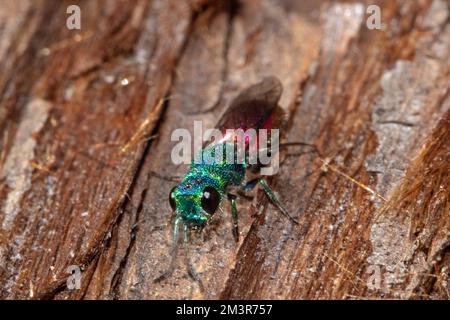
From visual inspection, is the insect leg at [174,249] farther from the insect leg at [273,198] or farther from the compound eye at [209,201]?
the insect leg at [273,198]

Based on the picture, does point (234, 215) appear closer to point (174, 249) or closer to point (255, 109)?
point (174, 249)

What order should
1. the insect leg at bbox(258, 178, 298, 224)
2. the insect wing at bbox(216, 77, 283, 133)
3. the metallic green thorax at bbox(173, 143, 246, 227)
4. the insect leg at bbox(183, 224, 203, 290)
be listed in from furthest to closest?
the insect wing at bbox(216, 77, 283, 133)
the insect leg at bbox(258, 178, 298, 224)
the metallic green thorax at bbox(173, 143, 246, 227)
the insect leg at bbox(183, 224, 203, 290)

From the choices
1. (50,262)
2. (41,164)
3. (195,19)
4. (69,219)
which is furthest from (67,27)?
(50,262)

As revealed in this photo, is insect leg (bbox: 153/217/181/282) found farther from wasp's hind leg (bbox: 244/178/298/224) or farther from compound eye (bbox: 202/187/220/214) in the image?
wasp's hind leg (bbox: 244/178/298/224)

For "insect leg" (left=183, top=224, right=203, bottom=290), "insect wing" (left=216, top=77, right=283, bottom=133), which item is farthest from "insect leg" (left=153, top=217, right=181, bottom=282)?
"insect wing" (left=216, top=77, right=283, bottom=133)

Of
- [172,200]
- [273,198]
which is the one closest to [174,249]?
[172,200]

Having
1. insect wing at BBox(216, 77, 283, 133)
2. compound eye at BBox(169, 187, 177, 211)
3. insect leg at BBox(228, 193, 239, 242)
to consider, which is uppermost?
insect wing at BBox(216, 77, 283, 133)

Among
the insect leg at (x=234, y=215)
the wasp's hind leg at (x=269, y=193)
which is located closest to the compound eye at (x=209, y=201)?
the insect leg at (x=234, y=215)
